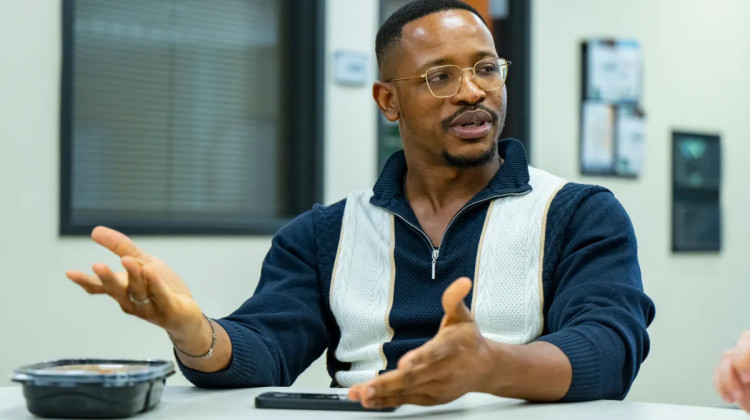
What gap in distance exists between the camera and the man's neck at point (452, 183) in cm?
191

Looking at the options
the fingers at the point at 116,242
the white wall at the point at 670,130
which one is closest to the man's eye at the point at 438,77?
the fingers at the point at 116,242

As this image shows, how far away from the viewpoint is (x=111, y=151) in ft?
10.4

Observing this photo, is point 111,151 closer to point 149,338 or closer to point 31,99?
point 31,99

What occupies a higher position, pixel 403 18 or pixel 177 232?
pixel 403 18

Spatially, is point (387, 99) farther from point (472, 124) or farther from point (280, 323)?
point (280, 323)

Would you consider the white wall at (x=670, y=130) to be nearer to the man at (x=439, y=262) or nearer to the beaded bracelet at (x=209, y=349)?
the man at (x=439, y=262)

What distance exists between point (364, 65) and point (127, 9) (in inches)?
33.4

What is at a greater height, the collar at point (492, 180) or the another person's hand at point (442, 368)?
the collar at point (492, 180)

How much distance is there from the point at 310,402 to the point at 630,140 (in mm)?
3371

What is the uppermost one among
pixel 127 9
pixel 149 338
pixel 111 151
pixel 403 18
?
pixel 127 9

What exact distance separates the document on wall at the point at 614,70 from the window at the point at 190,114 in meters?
1.38

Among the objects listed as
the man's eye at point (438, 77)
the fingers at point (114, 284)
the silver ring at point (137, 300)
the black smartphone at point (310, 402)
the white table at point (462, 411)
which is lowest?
the white table at point (462, 411)

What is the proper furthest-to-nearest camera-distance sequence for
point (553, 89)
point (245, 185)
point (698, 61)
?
point (698, 61)
point (553, 89)
point (245, 185)

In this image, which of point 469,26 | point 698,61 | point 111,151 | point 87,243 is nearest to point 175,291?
point 469,26
